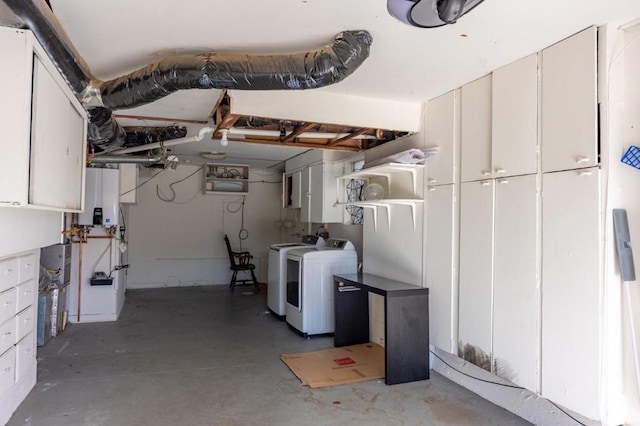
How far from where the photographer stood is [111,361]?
366cm

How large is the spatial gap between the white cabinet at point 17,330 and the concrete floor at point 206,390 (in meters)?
0.12

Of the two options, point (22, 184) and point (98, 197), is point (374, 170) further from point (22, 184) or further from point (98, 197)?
point (98, 197)

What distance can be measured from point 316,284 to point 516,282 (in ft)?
7.88

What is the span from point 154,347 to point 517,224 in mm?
3515

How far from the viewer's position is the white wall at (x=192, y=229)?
24.5 ft

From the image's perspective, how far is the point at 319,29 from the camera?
2.14 metres

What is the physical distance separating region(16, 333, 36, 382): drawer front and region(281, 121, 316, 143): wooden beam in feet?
8.68

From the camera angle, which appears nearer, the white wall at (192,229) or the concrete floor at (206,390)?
the concrete floor at (206,390)

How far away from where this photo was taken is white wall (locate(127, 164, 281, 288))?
745 cm

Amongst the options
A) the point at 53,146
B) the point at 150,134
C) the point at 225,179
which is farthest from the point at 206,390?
the point at 225,179

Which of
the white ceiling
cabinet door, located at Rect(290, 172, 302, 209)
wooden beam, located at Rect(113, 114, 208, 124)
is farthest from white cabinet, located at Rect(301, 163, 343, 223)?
the white ceiling

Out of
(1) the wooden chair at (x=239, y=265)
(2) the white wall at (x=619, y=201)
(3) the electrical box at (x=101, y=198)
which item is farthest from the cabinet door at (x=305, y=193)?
(2) the white wall at (x=619, y=201)

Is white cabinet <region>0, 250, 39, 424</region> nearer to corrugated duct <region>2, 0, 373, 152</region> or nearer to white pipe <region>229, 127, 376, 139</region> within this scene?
corrugated duct <region>2, 0, 373, 152</region>

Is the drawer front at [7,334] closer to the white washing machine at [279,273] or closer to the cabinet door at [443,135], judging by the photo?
the white washing machine at [279,273]
